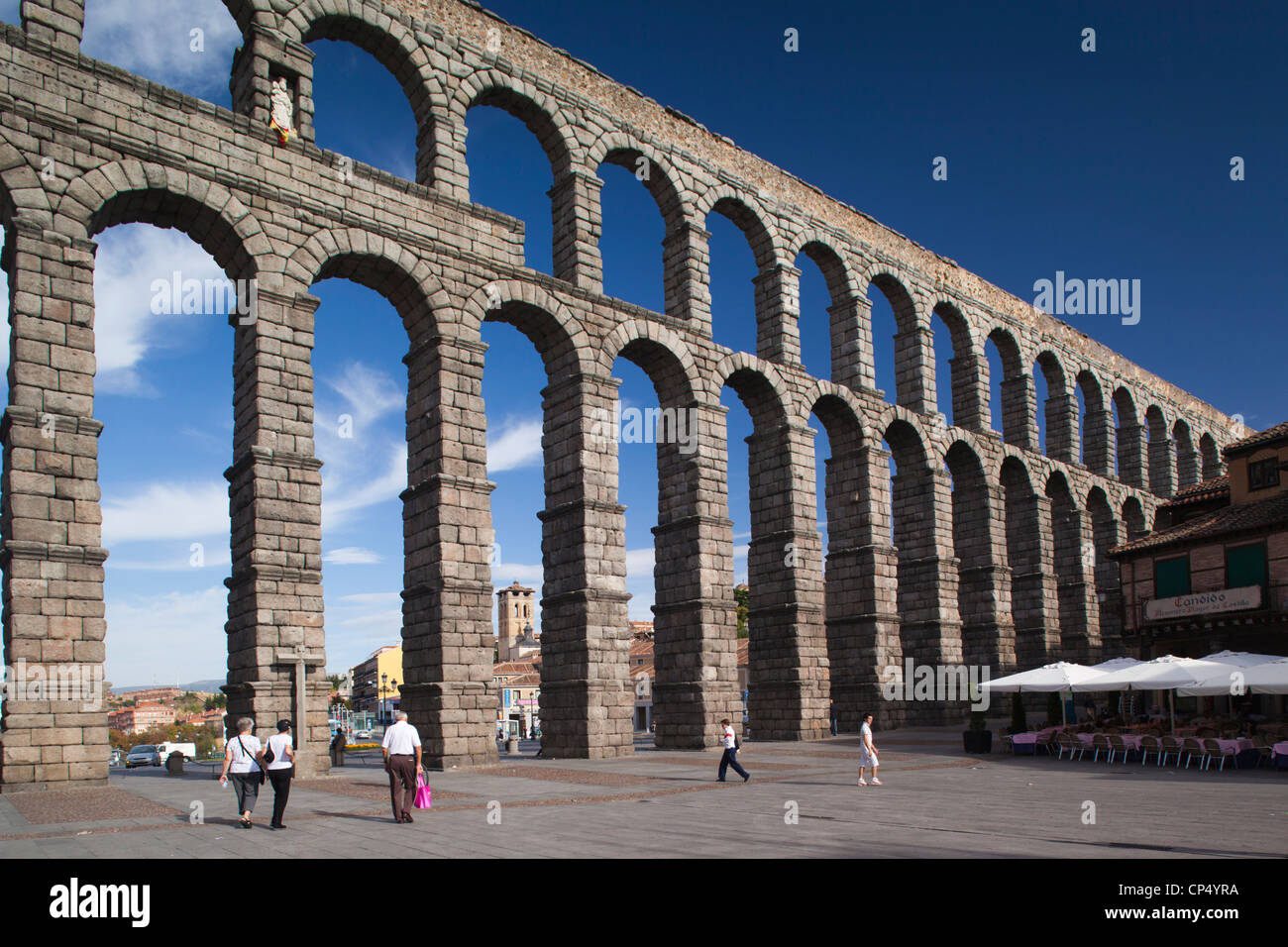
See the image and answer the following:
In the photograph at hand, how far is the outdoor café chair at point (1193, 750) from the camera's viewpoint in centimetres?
2225

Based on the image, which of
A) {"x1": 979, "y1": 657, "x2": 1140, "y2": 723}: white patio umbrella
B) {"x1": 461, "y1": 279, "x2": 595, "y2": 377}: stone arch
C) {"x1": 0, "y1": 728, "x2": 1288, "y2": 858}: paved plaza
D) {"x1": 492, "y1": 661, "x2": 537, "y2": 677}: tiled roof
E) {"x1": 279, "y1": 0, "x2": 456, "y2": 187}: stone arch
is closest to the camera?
{"x1": 0, "y1": 728, "x2": 1288, "y2": 858}: paved plaza

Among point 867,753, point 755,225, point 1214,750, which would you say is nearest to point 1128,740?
point 1214,750

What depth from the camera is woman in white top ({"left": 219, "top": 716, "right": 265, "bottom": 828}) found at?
13.1 meters

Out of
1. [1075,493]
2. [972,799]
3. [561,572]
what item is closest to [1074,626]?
[1075,493]

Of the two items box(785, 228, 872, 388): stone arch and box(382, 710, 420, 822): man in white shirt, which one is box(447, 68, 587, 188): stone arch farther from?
box(382, 710, 420, 822): man in white shirt

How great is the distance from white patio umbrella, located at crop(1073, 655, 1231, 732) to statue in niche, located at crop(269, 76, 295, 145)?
2318 centimetres

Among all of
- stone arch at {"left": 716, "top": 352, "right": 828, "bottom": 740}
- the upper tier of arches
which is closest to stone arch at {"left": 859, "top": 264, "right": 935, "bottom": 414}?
the upper tier of arches

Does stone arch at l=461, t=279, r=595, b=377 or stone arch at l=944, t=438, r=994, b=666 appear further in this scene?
stone arch at l=944, t=438, r=994, b=666

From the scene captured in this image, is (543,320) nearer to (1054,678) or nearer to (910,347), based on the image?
(1054,678)

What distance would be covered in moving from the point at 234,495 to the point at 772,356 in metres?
19.3

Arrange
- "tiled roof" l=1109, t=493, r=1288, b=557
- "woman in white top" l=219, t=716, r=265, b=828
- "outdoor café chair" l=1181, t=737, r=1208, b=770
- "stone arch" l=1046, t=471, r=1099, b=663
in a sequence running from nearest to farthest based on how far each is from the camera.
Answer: "woman in white top" l=219, t=716, r=265, b=828
"outdoor café chair" l=1181, t=737, r=1208, b=770
"tiled roof" l=1109, t=493, r=1288, b=557
"stone arch" l=1046, t=471, r=1099, b=663

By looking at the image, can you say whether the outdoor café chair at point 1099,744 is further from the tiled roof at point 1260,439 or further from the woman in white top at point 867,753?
the tiled roof at point 1260,439

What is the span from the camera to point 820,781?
19.5m
